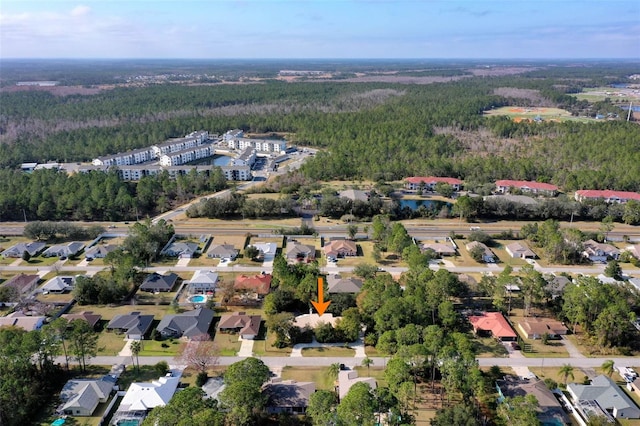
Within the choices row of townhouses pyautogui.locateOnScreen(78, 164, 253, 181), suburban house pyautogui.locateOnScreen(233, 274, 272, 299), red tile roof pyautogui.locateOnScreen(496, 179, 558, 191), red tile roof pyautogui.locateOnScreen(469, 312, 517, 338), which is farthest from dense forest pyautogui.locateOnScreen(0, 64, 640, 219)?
red tile roof pyautogui.locateOnScreen(469, 312, 517, 338)

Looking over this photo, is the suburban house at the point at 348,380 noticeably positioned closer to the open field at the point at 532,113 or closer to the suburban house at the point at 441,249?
the suburban house at the point at 441,249

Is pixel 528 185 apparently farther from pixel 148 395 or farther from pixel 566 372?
pixel 148 395

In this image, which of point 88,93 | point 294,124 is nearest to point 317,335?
point 294,124

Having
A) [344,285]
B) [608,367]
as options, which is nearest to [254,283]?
[344,285]

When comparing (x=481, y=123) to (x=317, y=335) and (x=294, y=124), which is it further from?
(x=317, y=335)

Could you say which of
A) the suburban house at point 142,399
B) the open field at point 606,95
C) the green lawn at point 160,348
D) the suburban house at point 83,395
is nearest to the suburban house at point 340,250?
the green lawn at point 160,348

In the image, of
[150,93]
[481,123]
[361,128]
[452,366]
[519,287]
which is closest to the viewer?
[452,366]
